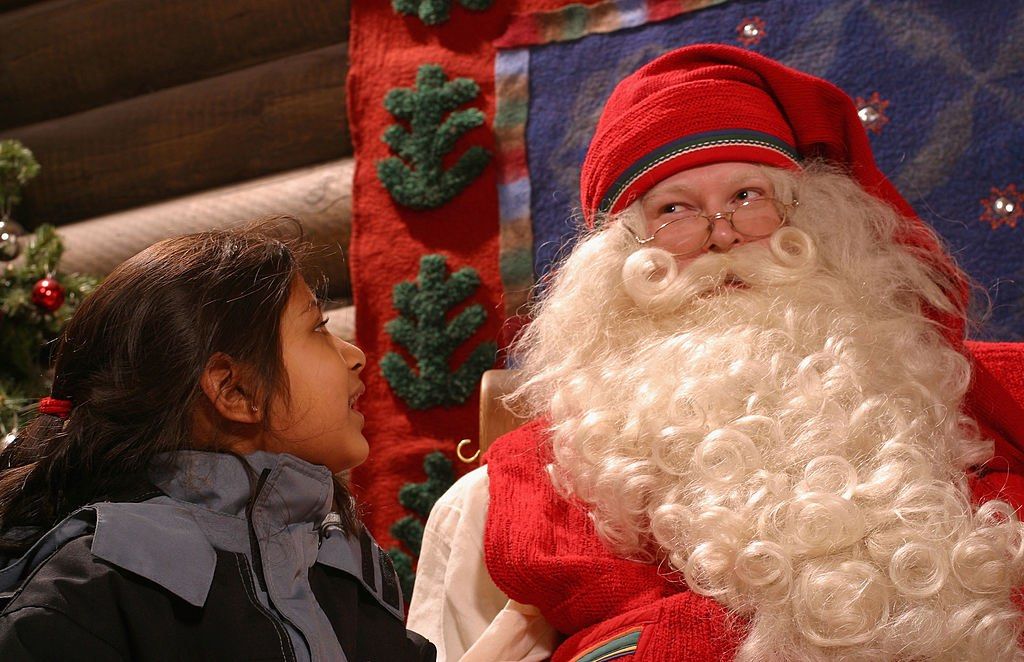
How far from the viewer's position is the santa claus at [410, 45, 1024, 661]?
130 centimetres

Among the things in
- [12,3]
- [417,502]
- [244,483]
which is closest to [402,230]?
[417,502]

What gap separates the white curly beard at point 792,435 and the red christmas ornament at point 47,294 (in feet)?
Answer: 4.17

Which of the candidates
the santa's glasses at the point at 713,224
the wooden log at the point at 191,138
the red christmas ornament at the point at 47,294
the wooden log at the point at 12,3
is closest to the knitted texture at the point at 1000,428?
the santa's glasses at the point at 713,224

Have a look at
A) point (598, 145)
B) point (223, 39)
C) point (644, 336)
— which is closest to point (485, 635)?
point (644, 336)

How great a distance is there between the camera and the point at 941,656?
1.24 meters

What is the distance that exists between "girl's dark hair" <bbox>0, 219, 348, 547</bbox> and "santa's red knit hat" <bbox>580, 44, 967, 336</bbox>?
757mm

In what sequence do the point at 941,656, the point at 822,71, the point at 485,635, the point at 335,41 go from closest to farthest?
the point at 941,656 < the point at 485,635 < the point at 822,71 < the point at 335,41

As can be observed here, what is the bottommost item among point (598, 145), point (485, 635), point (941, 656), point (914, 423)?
point (485, 635)

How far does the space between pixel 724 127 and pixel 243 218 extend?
4.97ft

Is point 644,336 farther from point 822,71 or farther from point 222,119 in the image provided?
point 222,119

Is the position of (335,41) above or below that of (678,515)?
above

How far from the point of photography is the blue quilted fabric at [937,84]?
2.04 m

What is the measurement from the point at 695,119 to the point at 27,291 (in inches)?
68.1

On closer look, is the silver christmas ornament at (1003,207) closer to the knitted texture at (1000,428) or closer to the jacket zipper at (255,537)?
the knitted texture at (1000,428)
